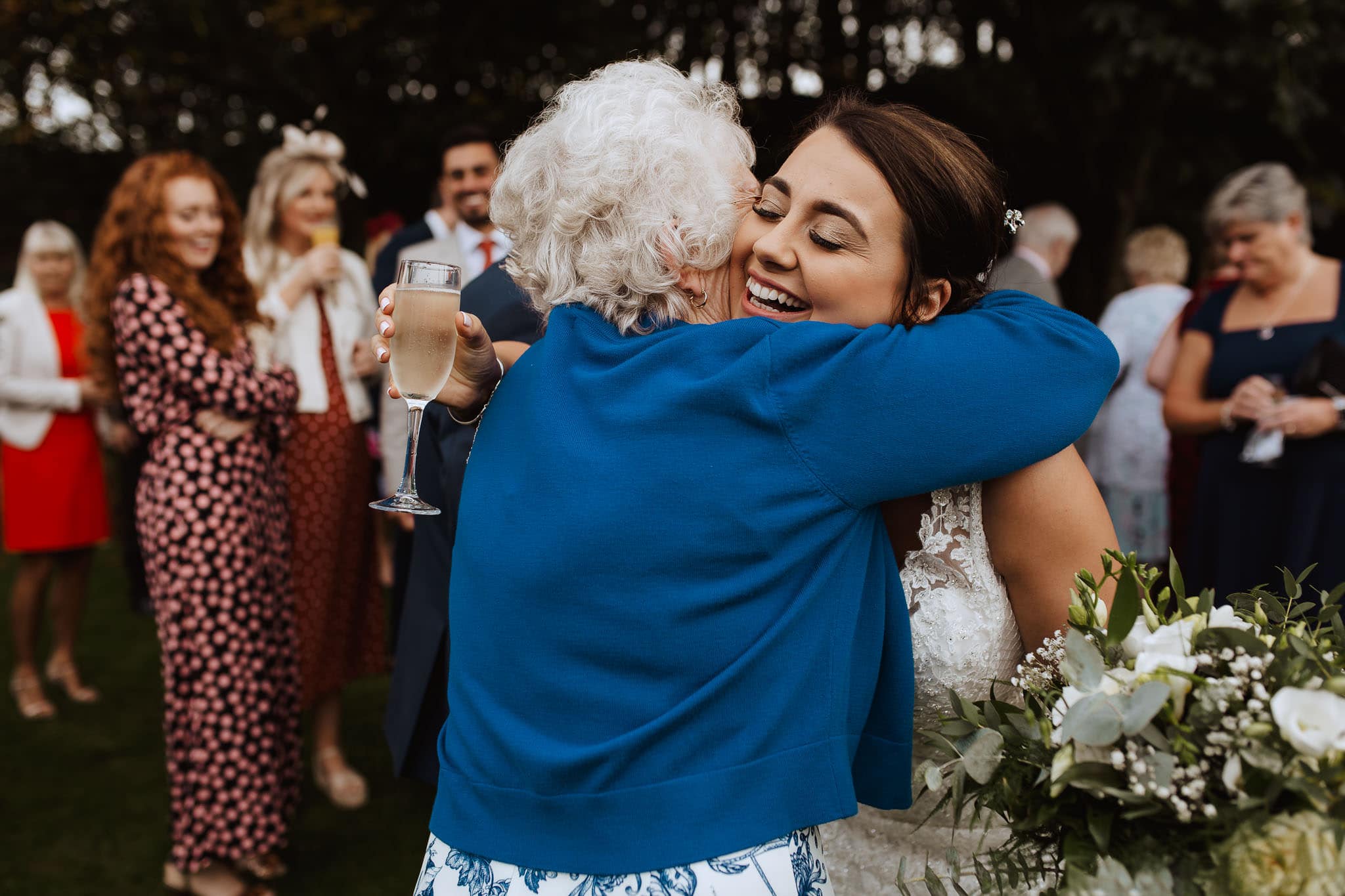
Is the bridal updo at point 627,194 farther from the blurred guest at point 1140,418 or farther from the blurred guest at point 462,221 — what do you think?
the blurred guest at point 1140,418

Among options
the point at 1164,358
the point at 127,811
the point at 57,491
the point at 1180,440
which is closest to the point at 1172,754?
the point at 1164,358

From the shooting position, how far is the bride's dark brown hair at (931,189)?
1.71 metres

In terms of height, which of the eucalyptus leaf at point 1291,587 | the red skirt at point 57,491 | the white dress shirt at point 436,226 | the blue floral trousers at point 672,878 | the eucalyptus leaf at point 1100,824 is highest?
the white dress shirt at point 436,226

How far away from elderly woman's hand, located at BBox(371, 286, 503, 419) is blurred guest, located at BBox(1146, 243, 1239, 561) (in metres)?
4.01

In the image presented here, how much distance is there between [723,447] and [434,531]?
150cm

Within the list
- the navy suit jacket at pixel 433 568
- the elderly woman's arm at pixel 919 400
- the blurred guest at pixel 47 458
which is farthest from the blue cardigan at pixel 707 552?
the blurred guest at pixel 47 458

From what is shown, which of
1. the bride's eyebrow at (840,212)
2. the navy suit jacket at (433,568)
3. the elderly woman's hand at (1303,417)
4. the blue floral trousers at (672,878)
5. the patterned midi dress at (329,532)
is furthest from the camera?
the patterned midi dress at (329,532)

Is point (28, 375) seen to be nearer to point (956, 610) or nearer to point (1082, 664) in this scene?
point (956, 610)

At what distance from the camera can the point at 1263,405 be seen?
4.15 metres

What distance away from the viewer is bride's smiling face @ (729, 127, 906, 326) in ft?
5.63

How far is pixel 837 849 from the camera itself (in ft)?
7.39

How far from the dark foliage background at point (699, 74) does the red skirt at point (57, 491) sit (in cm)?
422

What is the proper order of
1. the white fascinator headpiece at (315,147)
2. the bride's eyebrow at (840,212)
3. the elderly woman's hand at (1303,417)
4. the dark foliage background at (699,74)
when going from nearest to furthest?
the bride's eyebrow at (840,212)
the elderly woman's hand at (1303,417)
the white fascinator headpiece at (315,147)
the dark foliage background at (699,74)

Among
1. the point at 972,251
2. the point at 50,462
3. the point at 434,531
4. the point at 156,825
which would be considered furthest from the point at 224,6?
the point at 972,251
